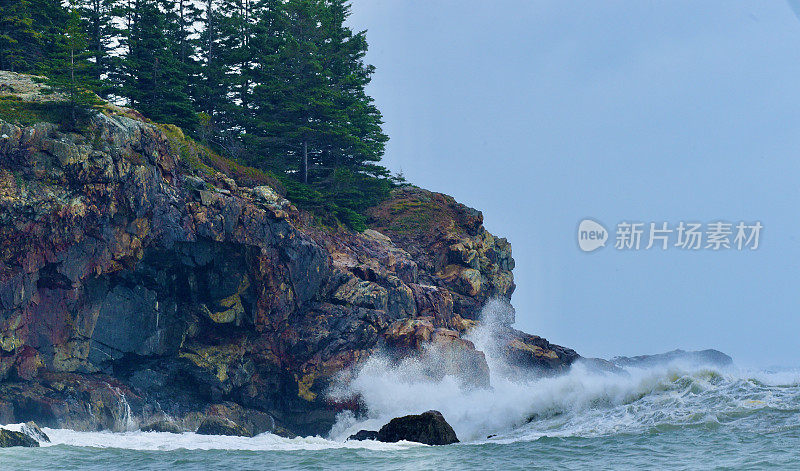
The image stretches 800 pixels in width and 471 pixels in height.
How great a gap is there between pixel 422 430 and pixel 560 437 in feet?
18.6

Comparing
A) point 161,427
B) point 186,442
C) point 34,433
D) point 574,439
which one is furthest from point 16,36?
point 574,439

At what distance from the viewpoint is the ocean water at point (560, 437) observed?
88.1 feet

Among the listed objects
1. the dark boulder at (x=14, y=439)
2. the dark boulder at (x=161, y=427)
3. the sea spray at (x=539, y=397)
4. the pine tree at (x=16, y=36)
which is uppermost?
the pine tree at (x=16, y=36)

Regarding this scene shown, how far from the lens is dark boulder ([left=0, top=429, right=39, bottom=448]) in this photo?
31.0 m

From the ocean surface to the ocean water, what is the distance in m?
0.05

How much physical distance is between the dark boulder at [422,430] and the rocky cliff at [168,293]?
11.9 m

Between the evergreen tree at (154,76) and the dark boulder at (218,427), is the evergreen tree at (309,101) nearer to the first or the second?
the evergreen tree at (154,76)

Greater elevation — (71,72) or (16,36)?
(16,36)

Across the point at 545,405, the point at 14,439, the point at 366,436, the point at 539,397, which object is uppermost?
the point at 539,397

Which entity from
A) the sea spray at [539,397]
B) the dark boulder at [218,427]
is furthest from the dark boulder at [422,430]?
the dark boulder at [218,427]

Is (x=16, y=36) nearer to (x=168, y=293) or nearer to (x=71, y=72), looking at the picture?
(x=71, y=72)

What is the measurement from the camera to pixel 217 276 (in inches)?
1815

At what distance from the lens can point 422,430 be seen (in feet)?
112

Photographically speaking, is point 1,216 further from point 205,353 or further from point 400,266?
point 400,266
